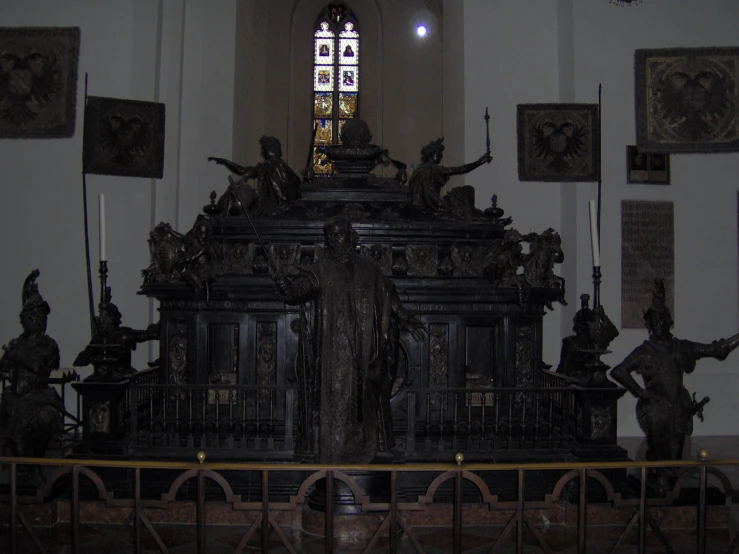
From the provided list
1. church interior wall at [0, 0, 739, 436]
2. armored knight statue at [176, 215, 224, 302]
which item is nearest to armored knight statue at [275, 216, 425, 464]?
armored knight statue at [176, 215, 224, 302]

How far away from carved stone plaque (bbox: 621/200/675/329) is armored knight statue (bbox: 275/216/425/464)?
18.3 feet

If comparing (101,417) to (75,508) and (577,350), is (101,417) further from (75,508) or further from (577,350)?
(577,350)

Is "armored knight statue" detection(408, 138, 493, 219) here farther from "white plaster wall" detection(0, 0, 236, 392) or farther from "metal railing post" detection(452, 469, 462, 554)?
"metal railing post" detection(452, 469, 462, 554)

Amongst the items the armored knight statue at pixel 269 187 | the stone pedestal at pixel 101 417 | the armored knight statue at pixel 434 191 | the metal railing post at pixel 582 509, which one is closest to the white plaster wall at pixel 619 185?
the armored knight statue at pixel 434 191

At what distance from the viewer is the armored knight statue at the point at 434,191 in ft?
26.3

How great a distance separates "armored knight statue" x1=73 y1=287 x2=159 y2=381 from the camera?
19.9 ft

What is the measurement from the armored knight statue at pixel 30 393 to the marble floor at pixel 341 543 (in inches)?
32.9

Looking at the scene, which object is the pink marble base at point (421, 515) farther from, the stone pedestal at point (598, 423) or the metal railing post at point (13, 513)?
the metal railing post at point (13, 513)

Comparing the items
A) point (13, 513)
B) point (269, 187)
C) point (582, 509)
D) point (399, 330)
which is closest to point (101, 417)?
point (13, 513)

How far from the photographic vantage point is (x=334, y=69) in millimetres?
14094

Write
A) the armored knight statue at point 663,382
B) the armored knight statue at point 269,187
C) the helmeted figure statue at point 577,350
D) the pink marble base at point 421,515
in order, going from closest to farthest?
the pink marble base at point 421,515, the armored knight statue at point 663,382, the helmeted figure statue at point 577,350, the armored knight statue at point 269,187

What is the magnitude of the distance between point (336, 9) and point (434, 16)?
2.03 metres

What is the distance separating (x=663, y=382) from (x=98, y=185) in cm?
781

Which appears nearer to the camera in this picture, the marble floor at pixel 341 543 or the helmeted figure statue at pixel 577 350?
the marble floor at pixel 341 543
